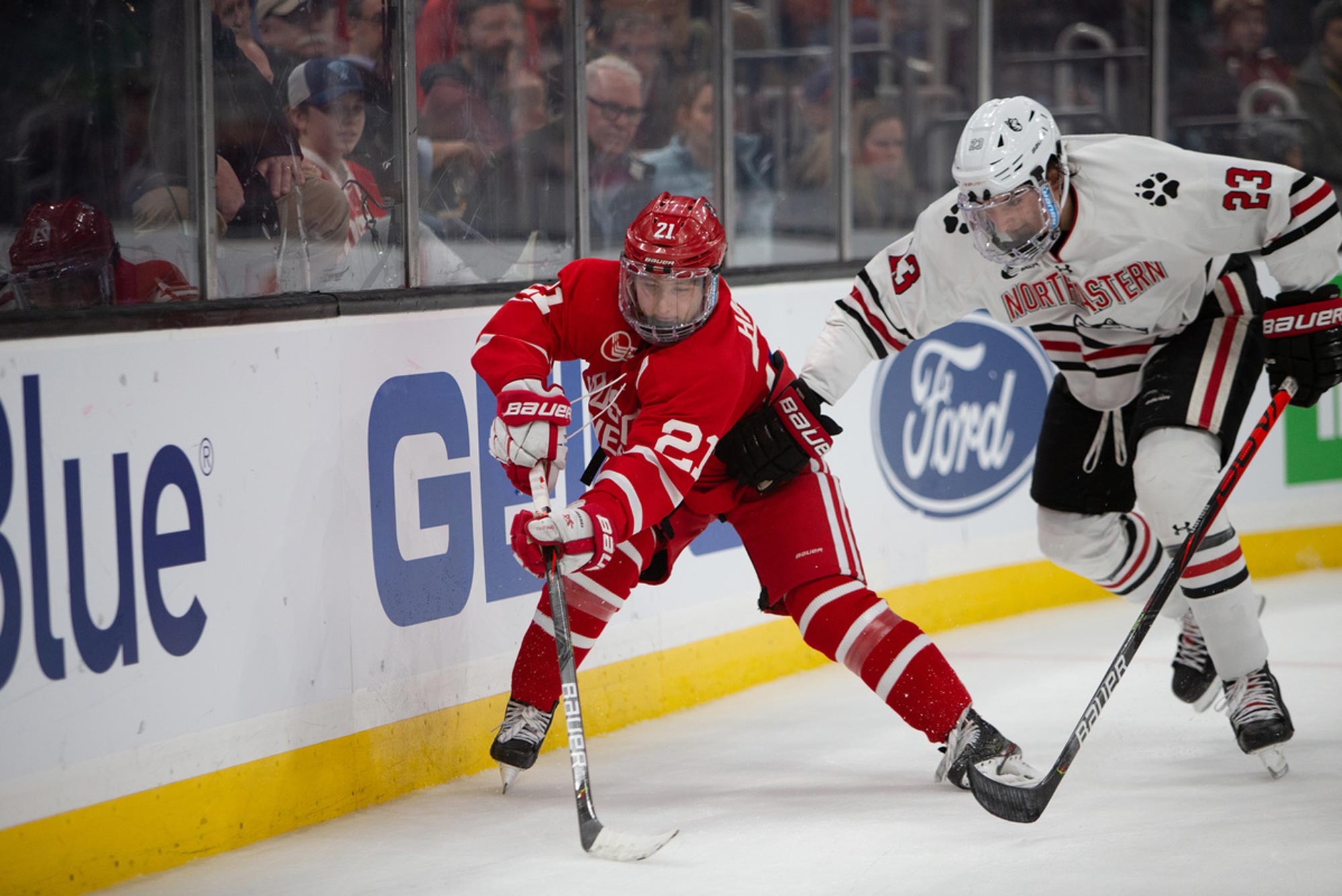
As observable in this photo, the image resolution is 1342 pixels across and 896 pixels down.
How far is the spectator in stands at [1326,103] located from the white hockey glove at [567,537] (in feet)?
13.9

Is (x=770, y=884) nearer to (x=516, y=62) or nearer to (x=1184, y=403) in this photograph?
(x=1184, y=403)

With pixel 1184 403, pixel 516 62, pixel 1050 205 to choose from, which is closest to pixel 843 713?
pixel 1184 403

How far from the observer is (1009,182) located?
295 centimetres

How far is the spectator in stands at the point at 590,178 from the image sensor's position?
3820mm

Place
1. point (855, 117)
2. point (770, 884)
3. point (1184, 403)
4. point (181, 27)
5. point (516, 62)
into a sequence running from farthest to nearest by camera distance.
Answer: point (855, 117)
point (516, 62)
point (1184, 403)
point (181, 27)
point (770, 884)

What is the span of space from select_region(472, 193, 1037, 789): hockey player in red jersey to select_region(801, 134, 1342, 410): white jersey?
26 centimetres

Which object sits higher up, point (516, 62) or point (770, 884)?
point (516, 62)

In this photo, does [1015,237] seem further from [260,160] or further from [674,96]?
[674,96]

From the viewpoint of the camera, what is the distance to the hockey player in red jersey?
284cm

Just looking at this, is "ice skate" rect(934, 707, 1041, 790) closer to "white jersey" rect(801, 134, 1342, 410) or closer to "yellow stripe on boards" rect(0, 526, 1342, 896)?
"white jersey" rect(801, 134, 1342, 410)

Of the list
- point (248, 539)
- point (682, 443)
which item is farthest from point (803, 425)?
point (248, 539)

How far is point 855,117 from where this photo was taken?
5164 mm

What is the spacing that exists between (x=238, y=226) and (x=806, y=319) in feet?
5.96

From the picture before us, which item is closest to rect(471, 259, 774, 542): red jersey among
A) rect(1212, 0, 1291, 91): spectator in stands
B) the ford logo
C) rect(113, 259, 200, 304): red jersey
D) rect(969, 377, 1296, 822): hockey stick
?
rect(113, 259, 200, 304): red jersey
